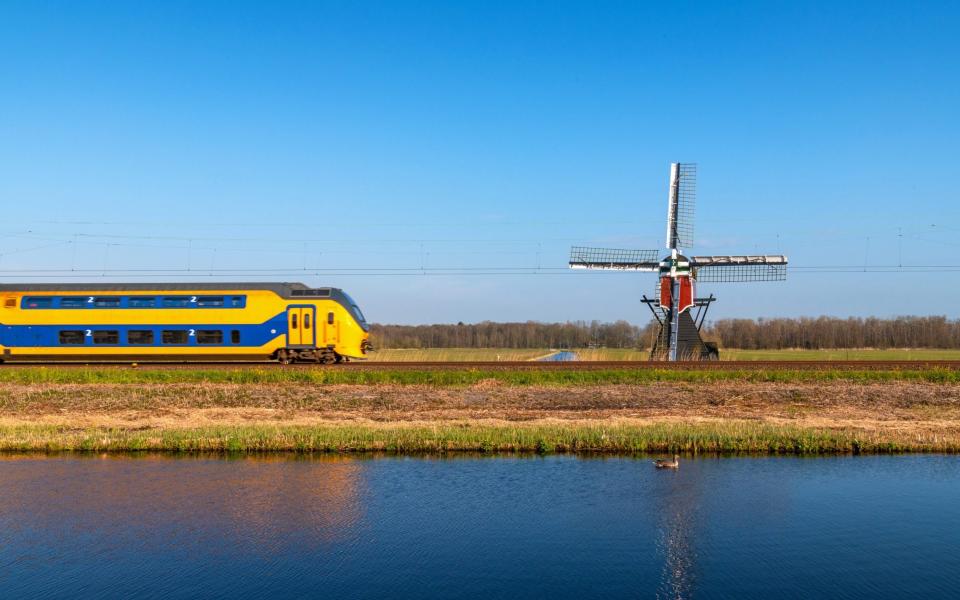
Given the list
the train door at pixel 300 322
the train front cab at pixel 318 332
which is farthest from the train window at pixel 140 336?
the train door at pixel 300 322

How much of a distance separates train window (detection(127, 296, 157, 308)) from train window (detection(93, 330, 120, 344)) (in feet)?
5.10

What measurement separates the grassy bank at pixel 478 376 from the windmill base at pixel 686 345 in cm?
1347

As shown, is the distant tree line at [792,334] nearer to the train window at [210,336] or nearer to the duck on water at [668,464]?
the train window at [210,336]

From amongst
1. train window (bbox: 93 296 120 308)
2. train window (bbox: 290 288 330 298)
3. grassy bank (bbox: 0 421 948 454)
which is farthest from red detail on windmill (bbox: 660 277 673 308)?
train window (bbox: 93 296 120 308)

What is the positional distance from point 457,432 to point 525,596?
12.2 m

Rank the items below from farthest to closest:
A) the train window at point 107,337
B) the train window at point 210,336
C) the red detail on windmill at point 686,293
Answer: the red detail on windmill at point 686,293
the train window at point 107,337
the train window at point 210,336

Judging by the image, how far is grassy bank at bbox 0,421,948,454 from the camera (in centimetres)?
2253

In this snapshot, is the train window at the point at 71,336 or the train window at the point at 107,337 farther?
the train window at the point at 71,336

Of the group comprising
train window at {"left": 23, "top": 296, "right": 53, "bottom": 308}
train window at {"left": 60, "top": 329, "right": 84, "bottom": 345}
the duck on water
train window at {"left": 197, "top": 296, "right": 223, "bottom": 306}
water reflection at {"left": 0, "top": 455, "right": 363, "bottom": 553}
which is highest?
train window at {"left": 197, "top": 296, "right": 223, "bottom": 306}

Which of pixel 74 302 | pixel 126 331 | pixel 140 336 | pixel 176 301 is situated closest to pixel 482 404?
pixel 176 301

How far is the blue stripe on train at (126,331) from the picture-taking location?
41250 mm

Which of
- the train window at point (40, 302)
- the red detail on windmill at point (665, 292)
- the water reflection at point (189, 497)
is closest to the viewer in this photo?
the water reflection at point (189, 497)

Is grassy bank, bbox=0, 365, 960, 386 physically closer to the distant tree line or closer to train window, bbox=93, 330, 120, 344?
train window, bbox=93, 330, 120, 344

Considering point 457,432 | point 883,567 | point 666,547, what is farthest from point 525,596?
point 457,432
